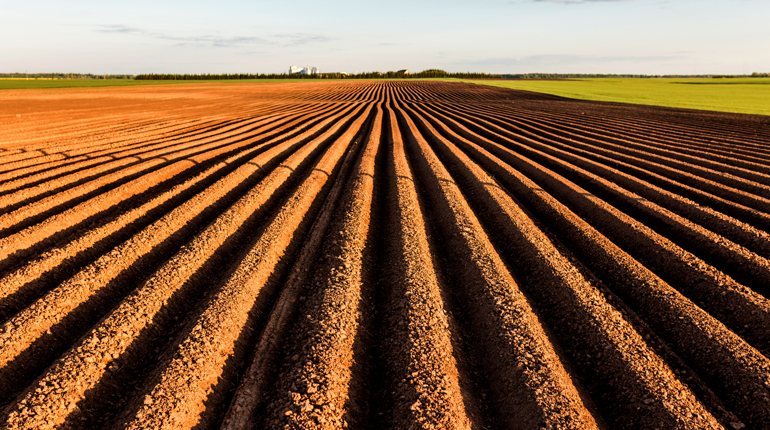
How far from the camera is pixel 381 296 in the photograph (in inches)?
205

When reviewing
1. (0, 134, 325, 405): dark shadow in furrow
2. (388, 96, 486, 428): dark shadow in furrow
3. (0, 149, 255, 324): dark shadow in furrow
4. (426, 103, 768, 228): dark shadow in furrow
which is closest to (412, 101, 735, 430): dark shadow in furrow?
(388, 96, 486, 428): dark shadow in furrow

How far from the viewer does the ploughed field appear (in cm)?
349

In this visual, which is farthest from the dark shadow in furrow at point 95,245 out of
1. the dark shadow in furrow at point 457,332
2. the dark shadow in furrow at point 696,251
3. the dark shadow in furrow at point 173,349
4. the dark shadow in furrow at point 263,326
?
the dark shadow in furrow at point 696,251

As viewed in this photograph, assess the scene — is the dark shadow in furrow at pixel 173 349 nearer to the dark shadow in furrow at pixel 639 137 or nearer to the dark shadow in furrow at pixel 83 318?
the dark shadow in furrow at pixel 83 318

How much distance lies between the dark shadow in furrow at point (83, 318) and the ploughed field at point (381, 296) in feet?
0.08

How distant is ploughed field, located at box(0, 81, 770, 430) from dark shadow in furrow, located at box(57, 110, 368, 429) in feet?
0.08

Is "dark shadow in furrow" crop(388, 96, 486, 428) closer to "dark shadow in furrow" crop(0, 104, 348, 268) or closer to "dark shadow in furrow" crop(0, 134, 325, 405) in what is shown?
"dark shadow in furrow" crop(0, 134, 325, 405)

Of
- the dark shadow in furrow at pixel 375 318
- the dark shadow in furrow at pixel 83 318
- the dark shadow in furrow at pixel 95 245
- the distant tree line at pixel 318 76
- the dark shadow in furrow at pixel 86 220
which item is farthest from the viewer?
the distant tree line at pixel 318 76

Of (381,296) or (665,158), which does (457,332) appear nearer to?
(381,296)

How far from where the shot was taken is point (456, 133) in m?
17.0

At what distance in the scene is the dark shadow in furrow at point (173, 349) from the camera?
3441 millimetres

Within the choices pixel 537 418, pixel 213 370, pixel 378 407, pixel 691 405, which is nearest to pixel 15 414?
pixel 213 370

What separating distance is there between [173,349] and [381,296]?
2502mm

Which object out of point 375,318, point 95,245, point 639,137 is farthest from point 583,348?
point 639,137
